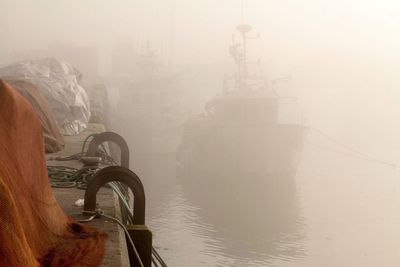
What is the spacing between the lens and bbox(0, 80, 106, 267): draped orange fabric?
3.22 metres

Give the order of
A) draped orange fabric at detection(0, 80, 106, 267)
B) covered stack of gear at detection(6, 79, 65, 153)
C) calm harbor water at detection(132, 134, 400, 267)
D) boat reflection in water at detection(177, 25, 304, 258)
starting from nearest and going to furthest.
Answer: draped orange fabric at detection(0, 80, 106, 267) → covered stack of gear at detection(6, 79, 65, 153) → calm harbor water at detection(132, 134, 400, 267) → boat reflection in water at detection(177, 25, 304, 258)

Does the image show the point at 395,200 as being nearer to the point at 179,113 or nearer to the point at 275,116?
the point at 275,116

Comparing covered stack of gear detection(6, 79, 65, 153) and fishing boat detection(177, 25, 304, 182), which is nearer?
covered stack of gear detection(6, 79, 65, 153)

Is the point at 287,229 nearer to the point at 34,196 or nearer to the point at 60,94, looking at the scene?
the point at 60,94

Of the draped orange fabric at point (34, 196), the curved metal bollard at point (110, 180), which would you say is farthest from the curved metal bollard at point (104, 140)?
the draped orange fabric at point (34, 196)

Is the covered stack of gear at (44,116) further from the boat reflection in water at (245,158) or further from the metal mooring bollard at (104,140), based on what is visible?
the boat reflection in water at (245,158)

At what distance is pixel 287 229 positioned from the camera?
3102 cm

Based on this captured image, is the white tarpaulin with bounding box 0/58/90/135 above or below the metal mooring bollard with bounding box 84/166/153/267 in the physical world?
above

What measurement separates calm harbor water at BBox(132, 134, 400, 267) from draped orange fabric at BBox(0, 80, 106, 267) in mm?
18868

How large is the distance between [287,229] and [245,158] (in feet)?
31.7


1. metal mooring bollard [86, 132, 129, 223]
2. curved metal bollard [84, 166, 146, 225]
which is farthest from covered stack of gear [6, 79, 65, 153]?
curved metal bollard [84, 166, 146, 225]

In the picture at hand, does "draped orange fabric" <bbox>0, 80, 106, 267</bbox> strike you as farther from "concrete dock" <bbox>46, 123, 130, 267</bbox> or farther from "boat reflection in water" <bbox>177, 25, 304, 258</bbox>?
"boat reflection in water" <bbox>177, 25, 304, 258</bbox>

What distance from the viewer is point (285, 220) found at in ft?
106

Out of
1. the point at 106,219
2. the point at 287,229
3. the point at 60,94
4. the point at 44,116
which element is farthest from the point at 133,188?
the point at 287,229
